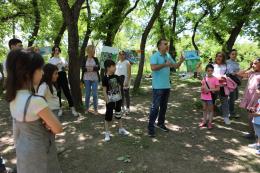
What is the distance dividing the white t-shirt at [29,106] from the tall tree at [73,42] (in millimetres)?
5969

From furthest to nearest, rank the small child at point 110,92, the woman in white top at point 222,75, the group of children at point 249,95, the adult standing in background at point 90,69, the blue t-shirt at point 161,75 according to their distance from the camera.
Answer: the adult standing in background at point 90,69 → the woman in white top at point 222,75 → the blue t-shirt at point 161,75 → the small child at point 110,92 → the group of children at point 249,95

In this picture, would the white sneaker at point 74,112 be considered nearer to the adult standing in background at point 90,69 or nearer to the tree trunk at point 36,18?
the adult standing in background at point 90,69

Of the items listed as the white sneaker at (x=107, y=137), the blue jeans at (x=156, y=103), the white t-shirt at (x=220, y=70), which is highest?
the white t-shirt at (x=220, y=70)

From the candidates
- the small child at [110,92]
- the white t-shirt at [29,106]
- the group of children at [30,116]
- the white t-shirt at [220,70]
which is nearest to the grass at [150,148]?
the small child at [110,92]

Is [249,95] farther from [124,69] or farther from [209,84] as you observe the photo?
[124,69]

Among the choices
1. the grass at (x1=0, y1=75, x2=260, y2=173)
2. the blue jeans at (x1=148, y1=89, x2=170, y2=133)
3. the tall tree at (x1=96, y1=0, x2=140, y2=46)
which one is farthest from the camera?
the tall tree at (x1=96, y1=0, x2=140, y2=46)

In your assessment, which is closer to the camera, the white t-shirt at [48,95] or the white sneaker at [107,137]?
the white t-shirt at [48,95]

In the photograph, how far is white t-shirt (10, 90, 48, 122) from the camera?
282 cm

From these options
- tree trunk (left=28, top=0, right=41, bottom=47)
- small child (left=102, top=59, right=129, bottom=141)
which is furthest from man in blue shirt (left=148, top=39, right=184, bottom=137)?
tree trunk (left=28, top=0, right=41, bottom=47)

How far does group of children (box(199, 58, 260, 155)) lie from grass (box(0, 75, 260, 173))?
352mm

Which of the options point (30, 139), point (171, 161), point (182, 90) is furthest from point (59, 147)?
point (182, 90)

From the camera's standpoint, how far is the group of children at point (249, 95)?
6.39 metres

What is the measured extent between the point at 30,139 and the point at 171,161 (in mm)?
3359

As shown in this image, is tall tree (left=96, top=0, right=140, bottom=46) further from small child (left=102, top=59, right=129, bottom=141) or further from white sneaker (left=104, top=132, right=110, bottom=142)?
white sneaker (left=104, top=132, right=110, bottom=142)
